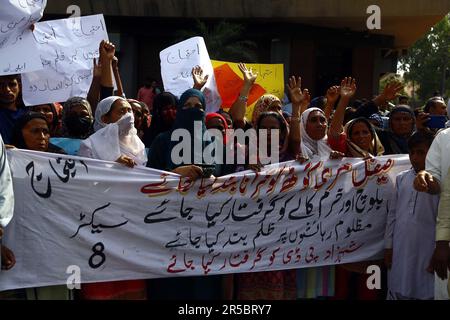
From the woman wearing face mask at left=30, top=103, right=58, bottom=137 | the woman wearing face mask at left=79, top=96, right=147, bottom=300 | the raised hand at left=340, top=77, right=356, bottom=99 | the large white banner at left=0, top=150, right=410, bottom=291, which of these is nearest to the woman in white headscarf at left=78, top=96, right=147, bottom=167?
the woman wearing face mask at left=79, top=96, right=147, bottom=300

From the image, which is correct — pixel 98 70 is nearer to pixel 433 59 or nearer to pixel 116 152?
pixel 116 152

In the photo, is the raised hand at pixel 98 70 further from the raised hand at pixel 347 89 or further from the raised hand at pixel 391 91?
the raised hand at pixel 391 91

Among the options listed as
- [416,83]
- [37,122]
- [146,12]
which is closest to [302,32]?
[146,12]

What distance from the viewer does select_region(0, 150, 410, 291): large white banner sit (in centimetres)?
411

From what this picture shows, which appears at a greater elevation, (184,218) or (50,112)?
(50,112)

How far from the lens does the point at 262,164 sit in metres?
4.71

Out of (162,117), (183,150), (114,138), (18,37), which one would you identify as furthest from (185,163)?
(18,37)

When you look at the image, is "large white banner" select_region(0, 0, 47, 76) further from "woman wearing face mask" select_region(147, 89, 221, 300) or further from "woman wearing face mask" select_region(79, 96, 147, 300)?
"woman wearing face mask" select_region(147, 89, 221, 300)

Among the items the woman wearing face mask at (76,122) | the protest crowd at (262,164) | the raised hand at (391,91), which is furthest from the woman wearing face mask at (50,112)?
the raised hand at (391,91)

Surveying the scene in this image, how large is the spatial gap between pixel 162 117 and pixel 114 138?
3.89 feet

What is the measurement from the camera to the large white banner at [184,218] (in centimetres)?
411

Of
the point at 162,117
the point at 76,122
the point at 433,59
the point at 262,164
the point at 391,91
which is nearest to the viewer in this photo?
the point at 76,122

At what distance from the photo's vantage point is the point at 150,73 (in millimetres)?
18125
